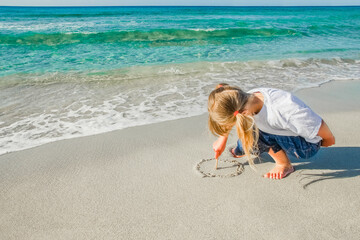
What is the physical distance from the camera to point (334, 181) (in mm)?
2596

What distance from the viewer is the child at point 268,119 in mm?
2225

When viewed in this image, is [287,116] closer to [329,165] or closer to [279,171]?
[279,171]

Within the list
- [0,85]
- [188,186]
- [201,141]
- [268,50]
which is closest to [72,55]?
[0,85]

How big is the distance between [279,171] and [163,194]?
3.41 feet

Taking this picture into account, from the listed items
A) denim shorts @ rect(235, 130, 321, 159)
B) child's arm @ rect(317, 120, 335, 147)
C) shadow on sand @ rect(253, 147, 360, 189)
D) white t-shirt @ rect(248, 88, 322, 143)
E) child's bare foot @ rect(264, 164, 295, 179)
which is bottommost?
shadow on sand @ rect(253, 147, 360, 189)

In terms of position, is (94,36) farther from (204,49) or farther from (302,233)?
(302,233)

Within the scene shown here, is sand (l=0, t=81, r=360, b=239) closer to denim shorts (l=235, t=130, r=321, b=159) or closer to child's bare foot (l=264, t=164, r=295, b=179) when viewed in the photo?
child's bare foot (l=264, t=164, r=295, b=179)

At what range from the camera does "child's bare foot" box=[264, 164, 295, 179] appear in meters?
2.66

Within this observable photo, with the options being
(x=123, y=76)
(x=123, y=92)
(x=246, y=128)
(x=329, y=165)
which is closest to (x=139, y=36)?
(x=123, y=76)

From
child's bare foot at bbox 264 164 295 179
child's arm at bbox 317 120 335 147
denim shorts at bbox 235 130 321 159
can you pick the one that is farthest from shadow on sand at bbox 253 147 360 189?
child's arm at bbox 317 120 335 147

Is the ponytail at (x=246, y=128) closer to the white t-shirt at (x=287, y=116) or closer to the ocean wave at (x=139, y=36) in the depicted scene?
the white t-shirt at (x=287, y=116)

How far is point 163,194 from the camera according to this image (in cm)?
245

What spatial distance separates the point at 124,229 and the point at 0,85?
5.25 m

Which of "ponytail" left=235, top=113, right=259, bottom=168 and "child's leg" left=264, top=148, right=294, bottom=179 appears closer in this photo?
"ponytail" left=235, top=113, right=259, bottom=168
